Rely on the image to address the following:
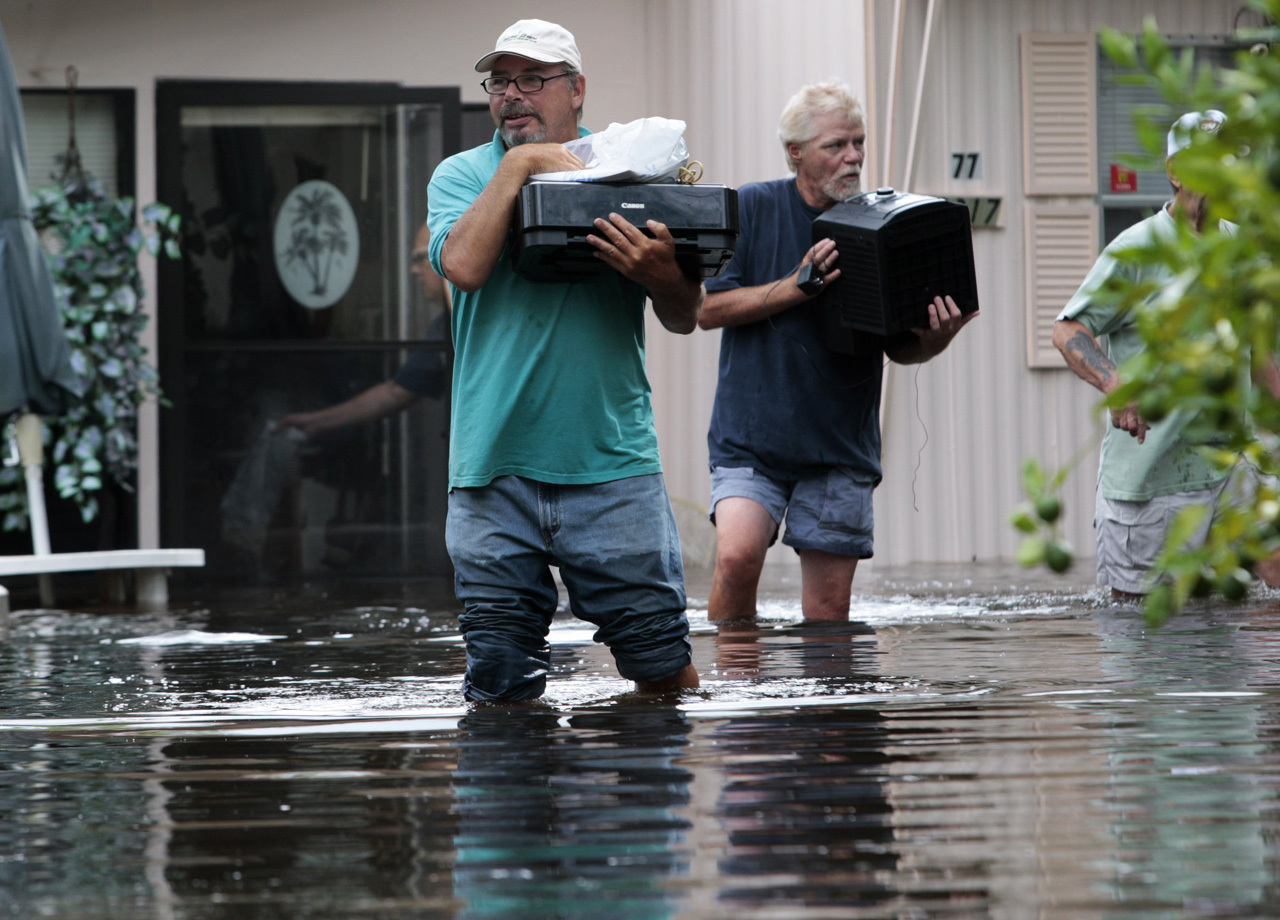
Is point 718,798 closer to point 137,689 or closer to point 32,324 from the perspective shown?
point 137,689

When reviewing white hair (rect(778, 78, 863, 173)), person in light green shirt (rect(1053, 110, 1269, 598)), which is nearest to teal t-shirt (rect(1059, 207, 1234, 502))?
person in light green shirt (rect(1053, 110, 1269, 598))

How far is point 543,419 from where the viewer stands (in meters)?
3.47

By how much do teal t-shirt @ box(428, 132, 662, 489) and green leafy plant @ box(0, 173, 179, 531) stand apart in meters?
4.77

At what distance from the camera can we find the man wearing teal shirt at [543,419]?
136 inches

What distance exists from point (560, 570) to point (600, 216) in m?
0.70

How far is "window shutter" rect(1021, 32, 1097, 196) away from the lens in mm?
9031

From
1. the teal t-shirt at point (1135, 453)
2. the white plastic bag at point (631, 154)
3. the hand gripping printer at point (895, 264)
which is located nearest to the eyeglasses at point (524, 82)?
the white plastic bag at point (631, 154)

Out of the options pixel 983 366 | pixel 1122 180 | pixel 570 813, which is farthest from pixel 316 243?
pixel 570 813

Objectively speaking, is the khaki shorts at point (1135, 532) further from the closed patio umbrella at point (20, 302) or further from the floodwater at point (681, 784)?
the closed patio umbrella at point (20, 302)

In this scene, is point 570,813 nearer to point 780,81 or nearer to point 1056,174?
point 780,81

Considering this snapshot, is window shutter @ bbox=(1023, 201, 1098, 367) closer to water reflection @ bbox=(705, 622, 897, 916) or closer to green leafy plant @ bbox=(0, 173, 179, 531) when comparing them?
green leafy plant @ bbox=(0, 173, 179, 531)

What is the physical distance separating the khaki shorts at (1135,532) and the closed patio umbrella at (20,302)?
3.94m

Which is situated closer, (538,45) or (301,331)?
(538,45)

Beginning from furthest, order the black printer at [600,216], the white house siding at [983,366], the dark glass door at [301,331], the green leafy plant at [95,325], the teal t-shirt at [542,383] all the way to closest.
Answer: the white house siding at [983,366] → the dark glass door at [301,331] → the green leafy plant at [95,325] → the teal t-shirt at [542,383] → the black printer at [600,216]
